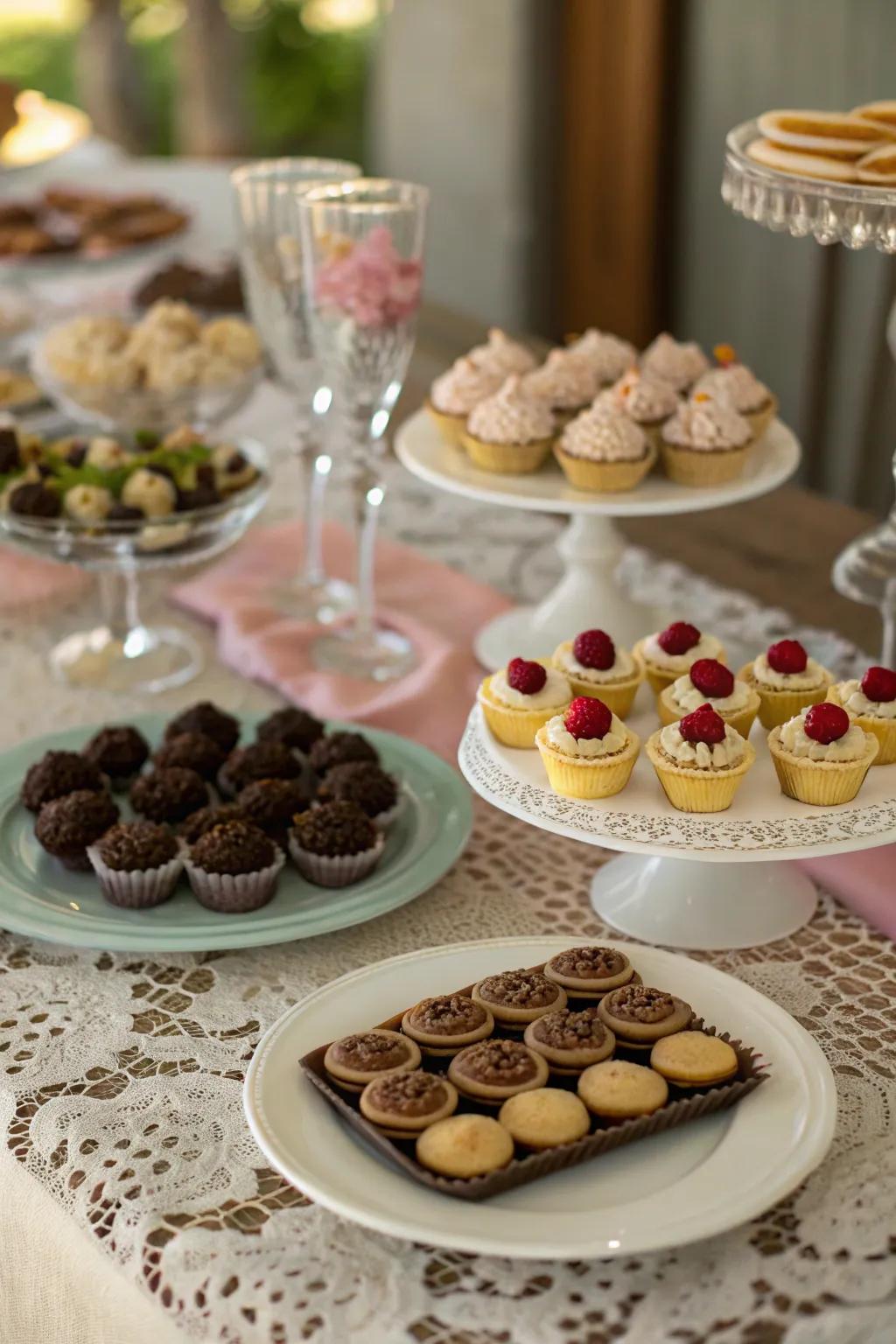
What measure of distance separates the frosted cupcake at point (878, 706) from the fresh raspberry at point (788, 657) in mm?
56

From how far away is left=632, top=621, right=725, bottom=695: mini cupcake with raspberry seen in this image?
1.20 metres

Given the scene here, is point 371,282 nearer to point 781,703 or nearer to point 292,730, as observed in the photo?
point 292,730

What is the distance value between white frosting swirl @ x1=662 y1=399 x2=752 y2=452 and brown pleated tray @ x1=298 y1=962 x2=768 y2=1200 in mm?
673

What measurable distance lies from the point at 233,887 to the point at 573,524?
0.66 metres

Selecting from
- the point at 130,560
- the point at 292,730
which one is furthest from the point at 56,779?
the point at 130,560

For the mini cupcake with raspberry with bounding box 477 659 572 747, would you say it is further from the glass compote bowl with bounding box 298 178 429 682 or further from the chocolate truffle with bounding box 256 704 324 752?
the glass compote bowl with bounding box 298 178 429 682

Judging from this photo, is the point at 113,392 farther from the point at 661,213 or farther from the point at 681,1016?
the point at 661,213

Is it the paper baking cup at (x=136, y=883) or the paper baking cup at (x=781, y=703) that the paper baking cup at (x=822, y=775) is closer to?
the paper baking cup at (x=781, y=703)

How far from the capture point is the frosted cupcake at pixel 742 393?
1.54m

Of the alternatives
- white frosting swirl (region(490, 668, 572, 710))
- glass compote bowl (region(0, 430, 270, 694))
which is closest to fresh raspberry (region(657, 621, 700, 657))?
white frosting swirl (region(490, 668, 572, 710))

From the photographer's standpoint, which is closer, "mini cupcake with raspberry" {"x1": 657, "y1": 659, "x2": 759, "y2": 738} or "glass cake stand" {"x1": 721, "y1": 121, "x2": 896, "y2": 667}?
"mini cupcake with raspberry" {"x1": 657, "y1": 659, "x2": 759, "y2": 738}

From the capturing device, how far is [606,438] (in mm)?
1439

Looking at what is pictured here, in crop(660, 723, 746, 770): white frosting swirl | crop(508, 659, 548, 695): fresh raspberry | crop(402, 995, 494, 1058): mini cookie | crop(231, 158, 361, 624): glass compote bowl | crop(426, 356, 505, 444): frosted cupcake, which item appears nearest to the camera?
crop(402, 995, 494, 1058): mini cookie

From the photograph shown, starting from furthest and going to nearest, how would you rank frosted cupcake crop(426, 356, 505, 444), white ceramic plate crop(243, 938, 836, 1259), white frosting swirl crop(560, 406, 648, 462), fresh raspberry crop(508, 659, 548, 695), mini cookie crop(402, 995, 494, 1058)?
frosted cupcake crop(426, 356, 505, 444) → white frosting swirl crop(560, 406, 648, 462) → fresh raspberry crop(508, 659, 548, 695) → mini cookie crop(402, 995, 494, 1058) → white ceramic plate crop(243, 938, 836, 1259)
